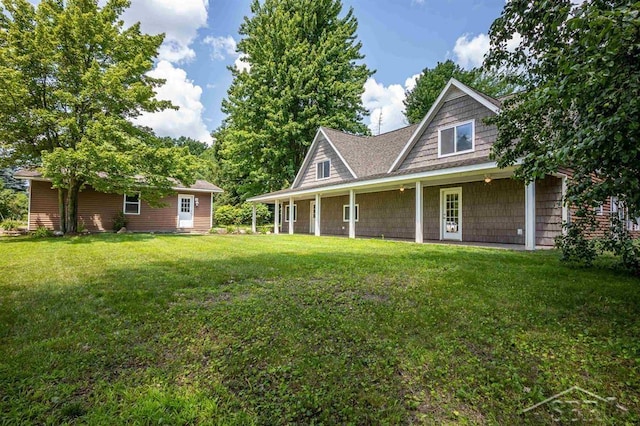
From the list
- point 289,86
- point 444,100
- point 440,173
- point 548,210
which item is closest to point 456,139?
point 444,100

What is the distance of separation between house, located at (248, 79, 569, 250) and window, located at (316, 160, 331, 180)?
1.01 ft

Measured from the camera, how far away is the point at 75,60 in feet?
37.9

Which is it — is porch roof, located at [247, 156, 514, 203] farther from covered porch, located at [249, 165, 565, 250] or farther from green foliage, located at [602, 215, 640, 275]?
green foliage, located at [602, 215, 640, 275]

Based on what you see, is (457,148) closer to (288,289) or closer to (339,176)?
(339,176)

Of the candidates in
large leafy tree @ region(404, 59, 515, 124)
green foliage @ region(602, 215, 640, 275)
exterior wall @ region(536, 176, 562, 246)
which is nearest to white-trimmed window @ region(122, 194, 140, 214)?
exterior wall @ region(536, 176, 562, 246)

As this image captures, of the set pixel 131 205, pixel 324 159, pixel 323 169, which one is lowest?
pixel 131 205

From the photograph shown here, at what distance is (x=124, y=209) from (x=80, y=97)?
28.4 feet

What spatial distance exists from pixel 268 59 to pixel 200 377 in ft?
86.5

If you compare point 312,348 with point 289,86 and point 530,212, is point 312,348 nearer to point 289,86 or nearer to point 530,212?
point 530,212

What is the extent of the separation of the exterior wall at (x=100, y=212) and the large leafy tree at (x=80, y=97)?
11.2ft

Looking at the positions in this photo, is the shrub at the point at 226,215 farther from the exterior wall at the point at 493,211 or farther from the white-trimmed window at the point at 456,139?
the white-trimmed window at the point at 456,139

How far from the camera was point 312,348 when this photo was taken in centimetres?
283

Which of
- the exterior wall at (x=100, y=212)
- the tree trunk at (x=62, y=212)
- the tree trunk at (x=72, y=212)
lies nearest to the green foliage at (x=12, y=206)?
the exterior wall at (x=100, y=212)

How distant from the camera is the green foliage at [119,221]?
17.5 m
